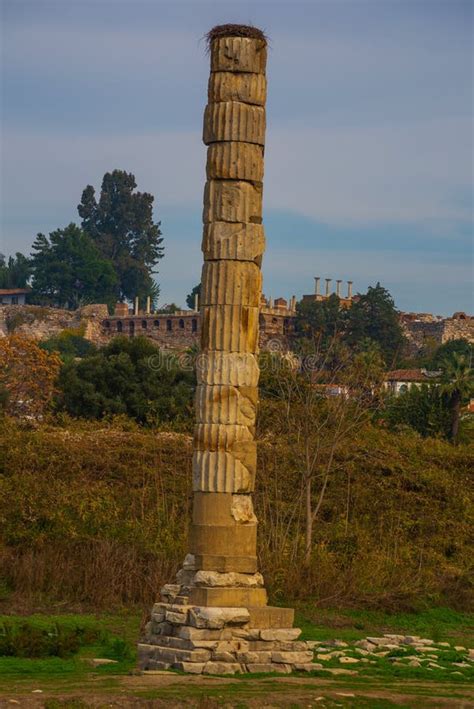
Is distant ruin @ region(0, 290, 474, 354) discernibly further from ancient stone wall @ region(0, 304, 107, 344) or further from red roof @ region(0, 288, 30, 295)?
red roof @ region(0, 288, 30, 295)

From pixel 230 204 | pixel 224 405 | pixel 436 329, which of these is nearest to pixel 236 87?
pixel 230 204

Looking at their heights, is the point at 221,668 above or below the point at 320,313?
below

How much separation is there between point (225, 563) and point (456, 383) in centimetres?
2795

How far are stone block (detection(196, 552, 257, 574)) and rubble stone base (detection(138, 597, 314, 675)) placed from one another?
431 mm

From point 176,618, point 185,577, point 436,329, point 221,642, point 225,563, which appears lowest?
point 221,642

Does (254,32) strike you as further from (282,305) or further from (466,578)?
(282,305)

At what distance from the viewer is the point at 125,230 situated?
119312 millimetres

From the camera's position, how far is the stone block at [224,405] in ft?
50.2

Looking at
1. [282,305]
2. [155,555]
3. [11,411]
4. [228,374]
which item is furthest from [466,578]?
[282,305]

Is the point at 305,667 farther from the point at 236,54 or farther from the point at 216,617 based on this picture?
the point at 236,54

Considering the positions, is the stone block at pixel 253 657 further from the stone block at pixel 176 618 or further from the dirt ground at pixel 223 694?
the stone block at pixel 176 618

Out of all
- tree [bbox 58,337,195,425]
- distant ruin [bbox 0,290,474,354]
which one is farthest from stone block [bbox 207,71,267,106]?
distant ruin [bbox 0,290,474,354]

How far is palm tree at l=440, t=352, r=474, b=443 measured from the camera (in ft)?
134

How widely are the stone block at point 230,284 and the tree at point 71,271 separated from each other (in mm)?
93051
